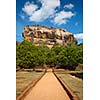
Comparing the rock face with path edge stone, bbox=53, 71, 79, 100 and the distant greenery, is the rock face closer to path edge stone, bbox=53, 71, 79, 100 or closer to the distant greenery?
the distant greenery

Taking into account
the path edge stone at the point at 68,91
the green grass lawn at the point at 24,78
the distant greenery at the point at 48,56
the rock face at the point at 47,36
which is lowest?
the path edge stone at the point at 68,91

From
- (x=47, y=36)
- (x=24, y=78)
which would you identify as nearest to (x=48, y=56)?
(x=47, y=36)

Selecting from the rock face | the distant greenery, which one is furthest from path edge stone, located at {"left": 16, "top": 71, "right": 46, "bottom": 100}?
the rock face

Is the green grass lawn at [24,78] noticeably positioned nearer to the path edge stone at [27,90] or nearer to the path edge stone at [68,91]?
the path edge stone at [27,90]

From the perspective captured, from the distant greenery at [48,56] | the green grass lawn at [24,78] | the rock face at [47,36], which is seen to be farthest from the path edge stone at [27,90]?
the rock face at [47,36]

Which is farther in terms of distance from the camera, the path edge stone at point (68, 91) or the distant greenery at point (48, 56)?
the distant greenery at point (48, 56)
